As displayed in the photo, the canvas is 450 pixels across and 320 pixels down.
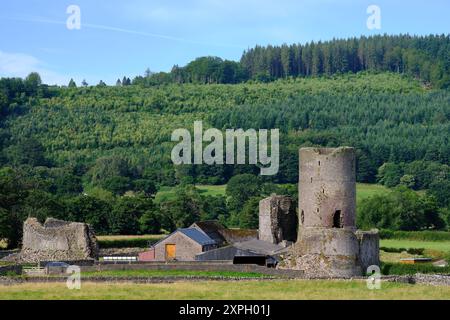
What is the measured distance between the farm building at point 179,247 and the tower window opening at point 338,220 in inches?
318

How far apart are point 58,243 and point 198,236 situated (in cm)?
763

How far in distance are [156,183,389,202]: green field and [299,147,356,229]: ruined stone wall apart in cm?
5241

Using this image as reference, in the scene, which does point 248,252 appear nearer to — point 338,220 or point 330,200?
point 338,220

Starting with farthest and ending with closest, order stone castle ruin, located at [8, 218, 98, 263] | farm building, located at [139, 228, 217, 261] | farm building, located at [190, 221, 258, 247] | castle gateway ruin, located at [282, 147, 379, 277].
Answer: farm building, located at [190, 221, 258, 247] < farm building, located at [139, 228, 217, 261] < stone castle ruin, located at [8, 218, 98, 263] < castle gateway ruin, located at [282, 147, 379, 277]

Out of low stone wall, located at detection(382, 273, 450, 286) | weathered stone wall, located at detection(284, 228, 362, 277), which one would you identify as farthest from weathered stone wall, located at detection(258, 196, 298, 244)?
low stone wall, located at detection(382, 273, 450, 286)

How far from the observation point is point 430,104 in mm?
161125

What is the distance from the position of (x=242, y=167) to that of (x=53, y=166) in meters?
21.9

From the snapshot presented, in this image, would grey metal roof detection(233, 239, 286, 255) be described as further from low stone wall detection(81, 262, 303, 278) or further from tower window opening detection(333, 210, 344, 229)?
low stone wall detection(81, 262, 303, 278)

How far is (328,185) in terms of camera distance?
2095 inches

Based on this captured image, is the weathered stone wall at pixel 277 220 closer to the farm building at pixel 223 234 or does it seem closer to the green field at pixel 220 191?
the farm building at pixel 223 234

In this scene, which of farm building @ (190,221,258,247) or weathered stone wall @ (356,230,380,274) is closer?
weathered stone wall @ (356,230,380,274)

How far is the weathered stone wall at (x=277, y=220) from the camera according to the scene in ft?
199

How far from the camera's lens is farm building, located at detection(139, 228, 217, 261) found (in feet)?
194

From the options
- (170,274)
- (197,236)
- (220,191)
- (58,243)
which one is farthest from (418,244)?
(220,191)
